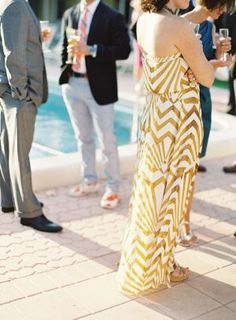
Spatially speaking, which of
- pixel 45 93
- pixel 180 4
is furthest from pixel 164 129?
pixel 45 93

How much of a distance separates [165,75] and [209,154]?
12.8 feet

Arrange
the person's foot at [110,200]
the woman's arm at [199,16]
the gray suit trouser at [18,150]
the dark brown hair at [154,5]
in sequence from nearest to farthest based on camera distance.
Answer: the dark brown hair at [154,5], the woman's arm at [199,16], the gray suit trouser at [18,150], the person's foot at [110,200]

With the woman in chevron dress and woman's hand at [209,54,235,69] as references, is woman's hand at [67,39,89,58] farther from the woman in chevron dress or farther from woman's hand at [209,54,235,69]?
woman's hand at [209,54,235,69]

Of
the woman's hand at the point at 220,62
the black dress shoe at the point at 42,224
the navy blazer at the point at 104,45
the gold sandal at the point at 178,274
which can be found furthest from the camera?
the navy blazer at the point at 104,45

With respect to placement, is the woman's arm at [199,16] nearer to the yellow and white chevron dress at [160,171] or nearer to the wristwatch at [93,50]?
the yellow and white chevron dress at [160,171]

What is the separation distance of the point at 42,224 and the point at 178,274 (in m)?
1.36

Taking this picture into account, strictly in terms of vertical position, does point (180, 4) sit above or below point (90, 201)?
above

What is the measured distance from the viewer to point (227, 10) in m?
3.87

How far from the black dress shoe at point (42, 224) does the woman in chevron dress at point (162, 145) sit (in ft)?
3.49

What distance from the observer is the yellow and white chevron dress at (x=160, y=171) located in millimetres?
3318

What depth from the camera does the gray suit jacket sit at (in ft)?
13.2

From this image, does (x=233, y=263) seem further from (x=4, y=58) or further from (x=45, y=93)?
(x=4, y=58)

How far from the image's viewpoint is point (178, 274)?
371 centimetres

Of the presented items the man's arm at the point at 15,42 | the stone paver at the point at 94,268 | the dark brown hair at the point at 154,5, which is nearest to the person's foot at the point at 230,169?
the stone paver at the point at 94,268
